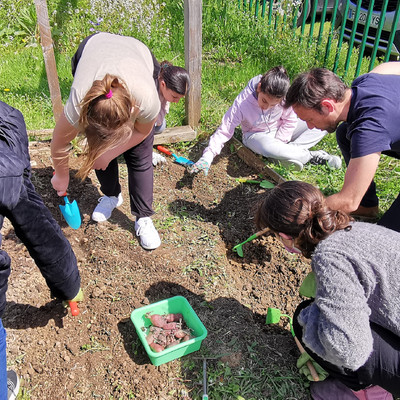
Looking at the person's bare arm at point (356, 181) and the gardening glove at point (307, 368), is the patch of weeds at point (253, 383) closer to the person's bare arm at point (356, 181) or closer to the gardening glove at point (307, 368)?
the gardening glove at point (307, 368)

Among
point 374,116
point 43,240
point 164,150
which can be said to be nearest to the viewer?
point 43,240

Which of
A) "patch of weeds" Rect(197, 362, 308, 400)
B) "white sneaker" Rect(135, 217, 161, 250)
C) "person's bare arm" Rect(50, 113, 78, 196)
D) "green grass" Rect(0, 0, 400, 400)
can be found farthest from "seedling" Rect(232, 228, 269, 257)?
"green grass" Rect(0, 0, 400, 400)

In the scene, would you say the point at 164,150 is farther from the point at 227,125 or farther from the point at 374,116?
the point at 374,116

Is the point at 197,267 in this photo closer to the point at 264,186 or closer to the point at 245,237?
the point at 245,237

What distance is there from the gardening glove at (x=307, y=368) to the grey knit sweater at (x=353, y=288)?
0.39m

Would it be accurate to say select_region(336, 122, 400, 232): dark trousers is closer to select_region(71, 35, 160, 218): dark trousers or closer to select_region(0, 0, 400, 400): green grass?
select_region(0, 0, 400, 400): green grass

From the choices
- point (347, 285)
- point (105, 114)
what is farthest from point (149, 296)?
point (347, 285)

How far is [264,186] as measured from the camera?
117 inches

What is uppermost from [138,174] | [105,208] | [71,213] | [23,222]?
[23,222]

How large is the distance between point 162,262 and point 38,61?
2.97m

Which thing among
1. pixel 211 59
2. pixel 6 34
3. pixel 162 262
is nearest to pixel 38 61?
pixel 6 34

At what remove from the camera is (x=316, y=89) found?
2033mm

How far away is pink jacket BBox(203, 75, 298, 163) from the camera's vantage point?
10.1 ft

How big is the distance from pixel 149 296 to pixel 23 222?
0.91 meters
